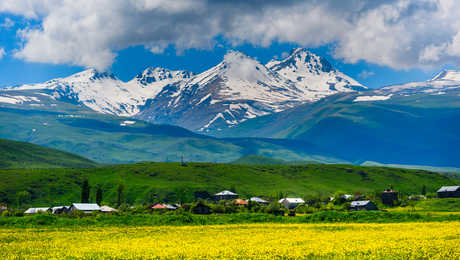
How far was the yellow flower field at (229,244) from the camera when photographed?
58341 millimetres

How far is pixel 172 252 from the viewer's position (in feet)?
201

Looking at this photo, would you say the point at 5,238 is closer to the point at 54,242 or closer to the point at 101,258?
the point at 54,242

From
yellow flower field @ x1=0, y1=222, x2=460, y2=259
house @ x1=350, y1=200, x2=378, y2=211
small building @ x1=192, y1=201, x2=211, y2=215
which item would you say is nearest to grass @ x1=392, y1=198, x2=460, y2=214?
house @ x1=350, y1=200, x2=378, y2=211

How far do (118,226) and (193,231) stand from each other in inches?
807

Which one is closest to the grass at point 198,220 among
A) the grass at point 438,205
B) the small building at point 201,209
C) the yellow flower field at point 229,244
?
the yellow flower field at point 229,244

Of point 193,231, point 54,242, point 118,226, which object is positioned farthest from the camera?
point 118,226

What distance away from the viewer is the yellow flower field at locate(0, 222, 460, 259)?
191 feet

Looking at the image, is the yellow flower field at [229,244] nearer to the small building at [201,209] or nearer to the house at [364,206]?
the small building at [201,209]

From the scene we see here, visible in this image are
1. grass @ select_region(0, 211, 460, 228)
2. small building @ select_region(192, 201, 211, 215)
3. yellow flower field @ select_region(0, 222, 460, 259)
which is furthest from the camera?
small building @ select_region(192, 201, 211, 215)

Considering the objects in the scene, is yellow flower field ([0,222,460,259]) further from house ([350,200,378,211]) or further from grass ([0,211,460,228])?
house ([350,200,378,211])

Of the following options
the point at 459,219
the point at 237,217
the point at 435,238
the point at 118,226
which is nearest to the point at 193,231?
the point at 118,226

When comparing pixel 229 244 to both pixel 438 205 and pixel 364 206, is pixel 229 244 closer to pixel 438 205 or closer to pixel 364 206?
pixel 364 206

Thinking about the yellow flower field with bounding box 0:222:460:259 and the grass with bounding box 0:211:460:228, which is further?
the grass with bounding box 0:211:460:228

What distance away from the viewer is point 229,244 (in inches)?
2746
